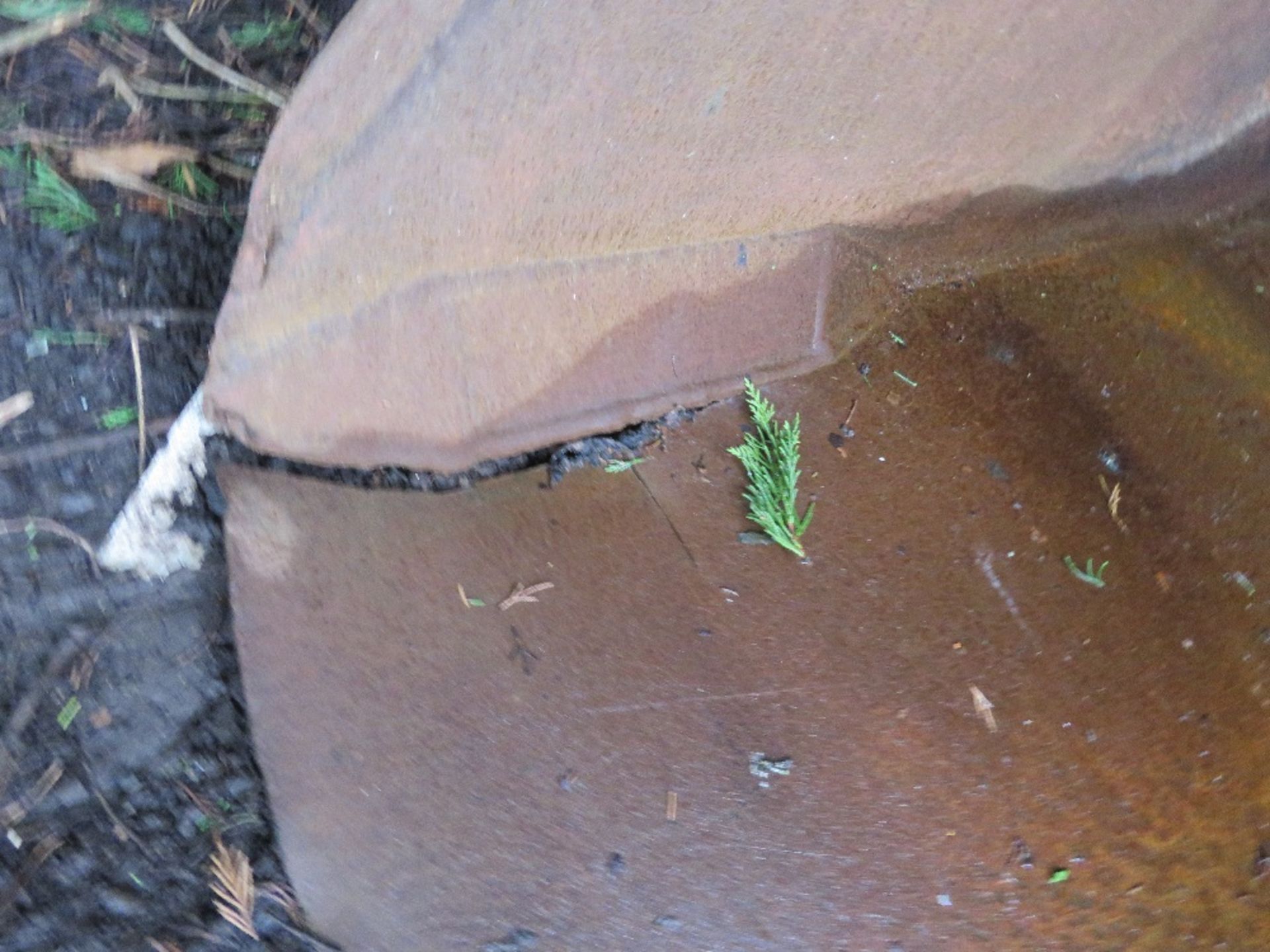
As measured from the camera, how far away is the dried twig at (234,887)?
5.21ft

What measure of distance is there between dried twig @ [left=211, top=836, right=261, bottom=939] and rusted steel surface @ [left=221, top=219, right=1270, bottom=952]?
0.08m

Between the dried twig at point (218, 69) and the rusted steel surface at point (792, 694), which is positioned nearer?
the rusted steel surface at point (792, 694)

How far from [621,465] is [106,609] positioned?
3.53 feet

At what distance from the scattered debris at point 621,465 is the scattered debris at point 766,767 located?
68cm

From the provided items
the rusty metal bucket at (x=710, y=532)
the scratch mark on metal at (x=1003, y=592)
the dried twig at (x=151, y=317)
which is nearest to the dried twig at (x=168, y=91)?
the rusty metal bucket at (x=710, y=532)

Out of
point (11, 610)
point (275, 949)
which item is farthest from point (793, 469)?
point (11, 610)

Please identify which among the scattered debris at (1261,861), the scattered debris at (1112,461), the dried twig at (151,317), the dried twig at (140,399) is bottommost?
the scattered debris at (1261,861)

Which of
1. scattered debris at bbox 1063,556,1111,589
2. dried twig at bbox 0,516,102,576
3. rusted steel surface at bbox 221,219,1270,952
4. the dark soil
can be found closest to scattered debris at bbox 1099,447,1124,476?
rusted steel surface at bbox 221,219,1270,952

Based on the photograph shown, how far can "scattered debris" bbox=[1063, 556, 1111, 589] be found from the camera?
79.8 inches

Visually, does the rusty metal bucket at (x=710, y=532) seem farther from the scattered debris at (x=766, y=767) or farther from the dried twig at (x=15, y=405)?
the dried twig at (x=15, y=405)

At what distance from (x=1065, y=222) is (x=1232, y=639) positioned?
1.20m

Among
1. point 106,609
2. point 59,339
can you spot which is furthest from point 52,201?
point 106,609

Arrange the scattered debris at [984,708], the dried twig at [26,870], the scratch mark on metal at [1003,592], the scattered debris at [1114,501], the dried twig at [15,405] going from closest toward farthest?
the dried twig at [26,870], the dried twig at [15,405], the scattered debris at [984,708], the scratch mark on metal at [1003,592], the scattered debris at [1114,501]

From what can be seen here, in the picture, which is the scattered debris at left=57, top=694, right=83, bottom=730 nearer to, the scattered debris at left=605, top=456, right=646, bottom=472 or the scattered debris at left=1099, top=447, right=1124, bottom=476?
the scattered debris at left=605, top=456, right=646, bottom=472
